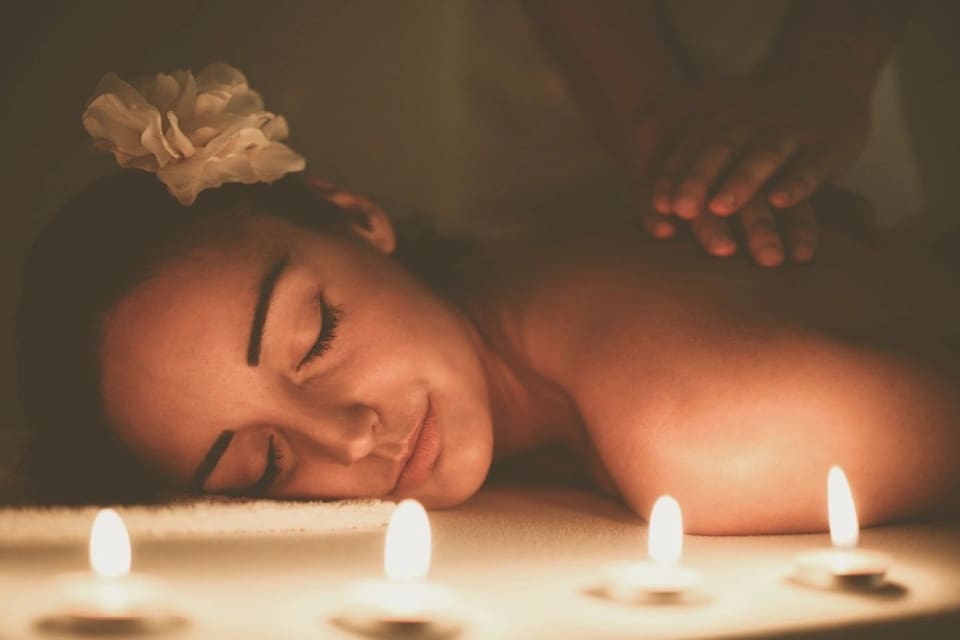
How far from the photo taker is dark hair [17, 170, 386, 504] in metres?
1.38

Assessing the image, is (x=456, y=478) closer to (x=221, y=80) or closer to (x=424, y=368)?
(x=424, y=368)

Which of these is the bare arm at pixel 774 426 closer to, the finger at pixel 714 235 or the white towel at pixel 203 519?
the finger at pixel 714 235

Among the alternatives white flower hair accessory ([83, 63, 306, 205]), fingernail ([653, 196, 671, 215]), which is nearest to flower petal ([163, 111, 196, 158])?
white flower hair accessory ([83, 63, 306, 205])

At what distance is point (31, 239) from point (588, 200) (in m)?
1.06

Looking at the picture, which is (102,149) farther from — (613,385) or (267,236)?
(613,385)

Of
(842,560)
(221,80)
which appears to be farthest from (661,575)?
(221,80)

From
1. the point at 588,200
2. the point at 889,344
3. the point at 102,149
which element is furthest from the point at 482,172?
the point at 889,344

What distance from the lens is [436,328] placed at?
146 centimetres

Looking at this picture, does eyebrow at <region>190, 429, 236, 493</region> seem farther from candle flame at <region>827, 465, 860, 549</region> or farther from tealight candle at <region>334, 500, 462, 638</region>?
candle flame at <region>827, 465, 860, 549</region>

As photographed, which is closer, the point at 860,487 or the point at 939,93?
the point at 860,487

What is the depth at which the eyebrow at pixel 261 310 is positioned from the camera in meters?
1.30

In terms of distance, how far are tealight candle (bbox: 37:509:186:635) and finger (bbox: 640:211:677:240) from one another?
0.85 m

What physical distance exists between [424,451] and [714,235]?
0.51m

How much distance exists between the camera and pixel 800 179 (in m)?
1.48
